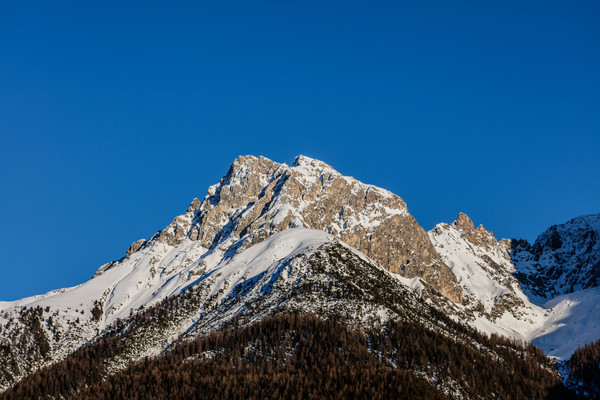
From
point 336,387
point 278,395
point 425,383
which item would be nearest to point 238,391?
point 278,395

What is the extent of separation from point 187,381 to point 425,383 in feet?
248

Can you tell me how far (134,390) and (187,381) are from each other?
1711 centimetres

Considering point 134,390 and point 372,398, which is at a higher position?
point 134,390

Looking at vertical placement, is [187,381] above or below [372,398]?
above

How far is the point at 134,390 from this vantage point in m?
198

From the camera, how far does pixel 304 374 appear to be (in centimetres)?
19750

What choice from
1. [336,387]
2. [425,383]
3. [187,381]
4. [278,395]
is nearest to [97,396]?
[187,381]

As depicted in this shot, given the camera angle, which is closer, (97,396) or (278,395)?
(278,395)

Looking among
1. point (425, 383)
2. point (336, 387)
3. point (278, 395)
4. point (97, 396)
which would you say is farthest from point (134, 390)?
point (425, 383)

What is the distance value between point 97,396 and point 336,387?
76.0 meters

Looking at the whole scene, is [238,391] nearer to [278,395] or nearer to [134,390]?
[278,395]

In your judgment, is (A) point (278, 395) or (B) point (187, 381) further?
(B) point (187, 381)

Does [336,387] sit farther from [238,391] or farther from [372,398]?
[238,391]

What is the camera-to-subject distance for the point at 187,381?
197625 mm
